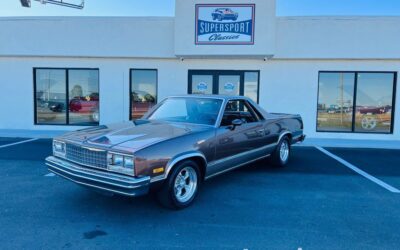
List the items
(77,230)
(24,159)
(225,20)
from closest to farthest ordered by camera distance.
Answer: (77,230) → (24,159) → (225,20)

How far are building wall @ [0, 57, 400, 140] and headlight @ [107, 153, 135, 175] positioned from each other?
24.5 feet

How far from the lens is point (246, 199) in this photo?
4.55 meters

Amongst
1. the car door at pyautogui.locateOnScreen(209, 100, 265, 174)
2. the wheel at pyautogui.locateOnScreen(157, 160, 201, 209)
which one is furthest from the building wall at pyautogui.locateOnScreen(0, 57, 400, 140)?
the wheel at pyautogui.locateOnScreen(157, 160, 201, 209)

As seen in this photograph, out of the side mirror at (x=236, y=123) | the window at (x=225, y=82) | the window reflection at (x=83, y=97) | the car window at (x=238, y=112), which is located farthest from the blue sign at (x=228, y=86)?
the side mirror at (x=236, y=123)

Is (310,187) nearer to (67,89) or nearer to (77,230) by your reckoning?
(77,230)

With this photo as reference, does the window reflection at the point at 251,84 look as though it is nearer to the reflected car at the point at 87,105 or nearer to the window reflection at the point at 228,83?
the window reflection at the point at 228,83

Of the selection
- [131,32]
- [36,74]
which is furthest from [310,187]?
[36,74]

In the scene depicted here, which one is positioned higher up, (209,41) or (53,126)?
(209,41)

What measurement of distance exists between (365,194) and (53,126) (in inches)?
426

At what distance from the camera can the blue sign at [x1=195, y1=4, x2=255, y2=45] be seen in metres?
9.91

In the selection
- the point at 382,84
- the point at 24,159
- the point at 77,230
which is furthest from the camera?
the point at 382,84

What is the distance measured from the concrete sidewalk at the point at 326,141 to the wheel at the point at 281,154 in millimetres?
2949

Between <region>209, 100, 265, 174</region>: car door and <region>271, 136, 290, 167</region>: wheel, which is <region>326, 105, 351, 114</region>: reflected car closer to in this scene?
<region>271, 136, 290, 167</region>: wheel

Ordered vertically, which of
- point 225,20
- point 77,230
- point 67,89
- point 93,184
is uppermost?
point 225,20
